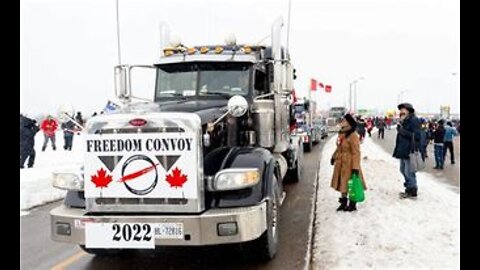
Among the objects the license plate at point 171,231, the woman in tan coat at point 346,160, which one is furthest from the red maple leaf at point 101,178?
the woman in tan coat at point 346,160

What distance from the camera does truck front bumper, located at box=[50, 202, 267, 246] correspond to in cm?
470

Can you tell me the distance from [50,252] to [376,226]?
14.7 feet

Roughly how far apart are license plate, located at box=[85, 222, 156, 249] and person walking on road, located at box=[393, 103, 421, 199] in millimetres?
5714

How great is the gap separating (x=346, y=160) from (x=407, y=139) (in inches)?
62.3

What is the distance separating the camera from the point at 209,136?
213 inches

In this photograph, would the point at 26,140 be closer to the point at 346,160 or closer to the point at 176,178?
the point at 346,160

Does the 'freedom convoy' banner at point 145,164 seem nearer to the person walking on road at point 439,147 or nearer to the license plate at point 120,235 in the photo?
the license plate at point 120,235

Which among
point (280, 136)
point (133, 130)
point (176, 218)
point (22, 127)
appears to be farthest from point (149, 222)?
point (22, 127)

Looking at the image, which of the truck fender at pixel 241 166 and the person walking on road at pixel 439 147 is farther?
the person walking on road at pixel 439 147

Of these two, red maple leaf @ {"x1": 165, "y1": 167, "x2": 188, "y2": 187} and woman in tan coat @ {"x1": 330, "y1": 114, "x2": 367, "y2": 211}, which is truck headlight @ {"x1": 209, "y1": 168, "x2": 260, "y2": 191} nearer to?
red maple leaf @ {"x1": 165, "y1": 167, "x2": 188, "y2": 187}

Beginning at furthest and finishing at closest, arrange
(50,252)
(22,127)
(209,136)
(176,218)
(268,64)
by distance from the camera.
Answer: (22,127)
(268,64)
(50,252)
(209,136)
(176,218)

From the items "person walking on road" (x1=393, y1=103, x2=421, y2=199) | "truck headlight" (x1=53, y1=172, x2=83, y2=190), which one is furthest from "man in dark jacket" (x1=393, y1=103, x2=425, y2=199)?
"truck headlight" (x1=53, y1=172, x2=83, y2=190)

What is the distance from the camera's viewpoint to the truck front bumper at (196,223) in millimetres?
4695
